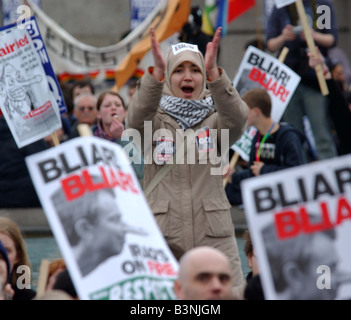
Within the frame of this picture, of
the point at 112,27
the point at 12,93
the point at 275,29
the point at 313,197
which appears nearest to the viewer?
the point at 313,197

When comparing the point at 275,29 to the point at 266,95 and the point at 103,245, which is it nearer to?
the point at 266,95

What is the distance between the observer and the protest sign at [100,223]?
4.26 metres

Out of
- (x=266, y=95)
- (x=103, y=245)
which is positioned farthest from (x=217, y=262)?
(x=266, y=95)

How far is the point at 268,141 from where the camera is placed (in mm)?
A: 8484

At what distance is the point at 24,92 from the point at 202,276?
2.69 meters

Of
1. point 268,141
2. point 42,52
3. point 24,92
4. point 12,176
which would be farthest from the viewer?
point 12,176

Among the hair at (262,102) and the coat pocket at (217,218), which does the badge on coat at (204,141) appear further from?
the hair at (262,102)

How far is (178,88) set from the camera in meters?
6.09

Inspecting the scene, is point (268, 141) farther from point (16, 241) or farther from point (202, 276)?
point (202, 276)

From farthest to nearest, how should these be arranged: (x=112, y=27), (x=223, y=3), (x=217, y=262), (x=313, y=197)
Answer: (x=112, y=27) < (x=223, y=3) < (x=217, y=262) < (x=313, y=197)

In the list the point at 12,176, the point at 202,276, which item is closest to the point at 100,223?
the point at 202,276

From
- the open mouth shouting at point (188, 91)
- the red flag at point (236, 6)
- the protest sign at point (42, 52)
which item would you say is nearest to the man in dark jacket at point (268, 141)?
the protest sign at point (42, 52)

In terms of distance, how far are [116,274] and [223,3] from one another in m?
9.58

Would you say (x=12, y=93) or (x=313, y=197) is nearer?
(x=313, y=197)
